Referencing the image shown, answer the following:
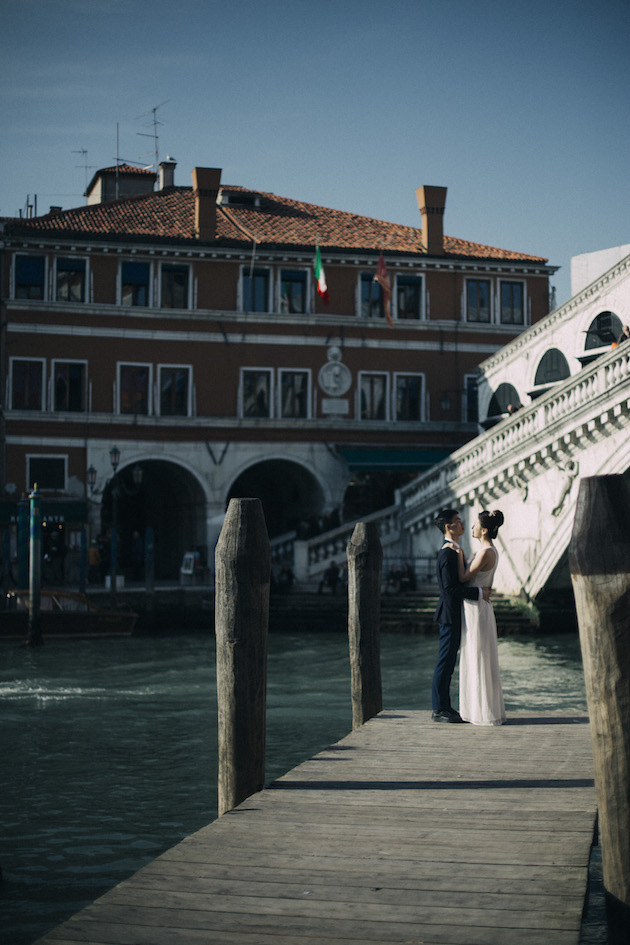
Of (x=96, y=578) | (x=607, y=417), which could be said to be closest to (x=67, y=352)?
(x=96, y=578)

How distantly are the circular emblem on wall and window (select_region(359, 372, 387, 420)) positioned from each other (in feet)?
1.30

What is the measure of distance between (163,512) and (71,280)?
685cm

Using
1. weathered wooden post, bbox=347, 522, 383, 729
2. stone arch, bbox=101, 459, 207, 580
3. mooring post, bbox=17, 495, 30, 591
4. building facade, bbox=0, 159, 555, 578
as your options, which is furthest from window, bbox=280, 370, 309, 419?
weathered wooden post, bbox=347, 522, 383, 729

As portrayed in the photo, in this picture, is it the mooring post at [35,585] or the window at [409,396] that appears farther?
the window at [409,396]

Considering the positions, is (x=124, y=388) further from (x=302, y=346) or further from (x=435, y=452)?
(x=435, y=452)

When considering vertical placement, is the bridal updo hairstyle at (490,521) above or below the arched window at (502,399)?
below

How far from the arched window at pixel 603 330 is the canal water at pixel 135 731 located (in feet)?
20.4

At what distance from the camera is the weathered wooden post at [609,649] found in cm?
319

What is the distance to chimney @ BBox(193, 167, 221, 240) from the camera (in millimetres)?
26625

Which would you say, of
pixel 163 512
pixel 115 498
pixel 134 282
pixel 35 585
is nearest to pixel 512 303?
pixel 134 282

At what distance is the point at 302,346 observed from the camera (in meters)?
27.0

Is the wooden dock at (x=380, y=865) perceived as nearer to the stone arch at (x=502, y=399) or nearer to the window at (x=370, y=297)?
the stone arch at (x=502, y=399)

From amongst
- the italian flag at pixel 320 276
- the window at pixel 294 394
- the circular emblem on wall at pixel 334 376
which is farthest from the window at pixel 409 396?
the italian flag at pixel 320 276

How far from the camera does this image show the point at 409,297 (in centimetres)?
2786
